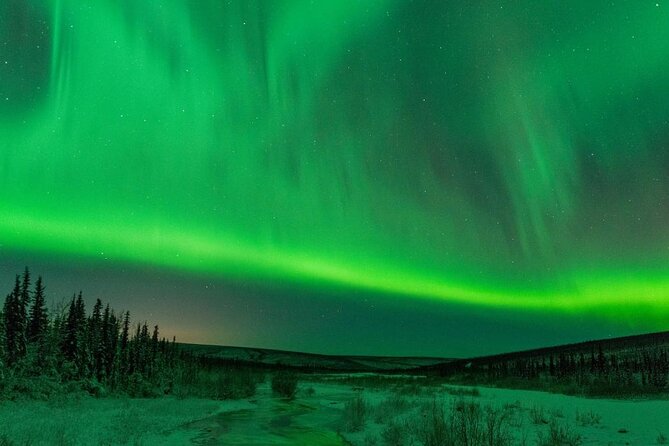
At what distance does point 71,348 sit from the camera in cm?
5447

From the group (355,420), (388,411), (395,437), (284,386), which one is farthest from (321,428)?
(284,386)

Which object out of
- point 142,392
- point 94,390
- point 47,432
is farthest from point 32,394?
point 47,432

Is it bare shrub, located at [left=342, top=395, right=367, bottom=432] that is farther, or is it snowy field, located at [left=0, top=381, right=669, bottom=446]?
bare shrub, located at [left=342, top=395, right=367, bottom=432]

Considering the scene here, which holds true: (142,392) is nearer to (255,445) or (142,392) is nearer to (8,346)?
(8,346)

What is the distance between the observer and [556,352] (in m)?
164

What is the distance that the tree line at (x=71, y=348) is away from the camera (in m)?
44.5

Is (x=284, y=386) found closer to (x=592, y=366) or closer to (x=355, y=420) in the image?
(x=355, y=420)

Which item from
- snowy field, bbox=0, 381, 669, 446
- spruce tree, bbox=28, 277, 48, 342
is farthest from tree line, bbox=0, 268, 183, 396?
snowy field, bbox=0, 381, 669, 446

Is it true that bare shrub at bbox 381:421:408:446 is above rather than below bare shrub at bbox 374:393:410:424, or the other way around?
above

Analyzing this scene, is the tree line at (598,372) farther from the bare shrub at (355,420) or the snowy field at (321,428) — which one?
the bare shrub at (355,420)

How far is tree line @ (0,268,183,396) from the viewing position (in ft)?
146

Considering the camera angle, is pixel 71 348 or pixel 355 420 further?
pixel 71 348

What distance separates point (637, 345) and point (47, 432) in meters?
153

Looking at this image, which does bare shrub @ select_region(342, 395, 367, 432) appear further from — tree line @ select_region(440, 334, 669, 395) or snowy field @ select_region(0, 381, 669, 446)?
tree line @ select_region(440, 334, 669, 395)
